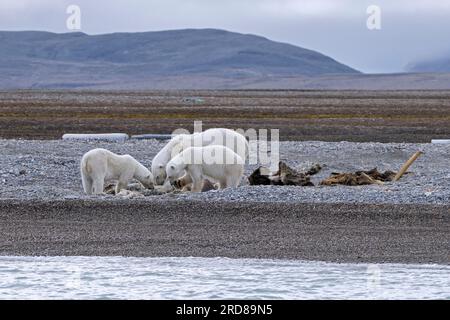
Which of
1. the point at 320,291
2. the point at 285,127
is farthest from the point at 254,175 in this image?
the point at 285,127

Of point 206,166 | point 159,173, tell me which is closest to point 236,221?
point 206,166

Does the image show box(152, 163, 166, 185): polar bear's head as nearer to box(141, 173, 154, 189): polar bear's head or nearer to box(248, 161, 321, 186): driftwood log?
box(141, 173, 154, 189): polar bear's head

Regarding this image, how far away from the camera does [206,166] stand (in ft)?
55.6

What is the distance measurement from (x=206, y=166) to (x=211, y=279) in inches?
230

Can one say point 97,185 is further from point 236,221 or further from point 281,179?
point 236,221

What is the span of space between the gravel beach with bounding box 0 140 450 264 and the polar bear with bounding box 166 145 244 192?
0.68 metres

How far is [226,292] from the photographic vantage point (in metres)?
10.7

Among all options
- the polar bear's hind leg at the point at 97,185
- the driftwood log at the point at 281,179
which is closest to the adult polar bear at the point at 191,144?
the driftwood log at the point at 281,179

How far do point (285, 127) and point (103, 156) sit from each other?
21.5 metres

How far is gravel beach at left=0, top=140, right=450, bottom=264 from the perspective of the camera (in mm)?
12695

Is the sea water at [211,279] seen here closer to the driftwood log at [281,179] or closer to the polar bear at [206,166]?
the polar bear at [206,166]

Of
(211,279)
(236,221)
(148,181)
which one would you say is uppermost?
(148,181)
